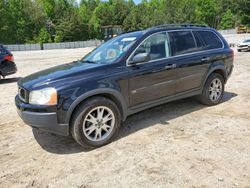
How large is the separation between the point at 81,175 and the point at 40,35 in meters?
62.3

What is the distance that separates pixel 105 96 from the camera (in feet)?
13.8

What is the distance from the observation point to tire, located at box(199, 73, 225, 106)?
5724 mm

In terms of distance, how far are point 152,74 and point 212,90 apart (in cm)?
194

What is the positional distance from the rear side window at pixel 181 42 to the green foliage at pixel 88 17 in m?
59.5

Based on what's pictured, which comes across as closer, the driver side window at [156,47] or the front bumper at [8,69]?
the driver side window at [156,47]

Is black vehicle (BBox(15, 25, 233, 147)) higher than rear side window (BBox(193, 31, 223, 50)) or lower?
lower

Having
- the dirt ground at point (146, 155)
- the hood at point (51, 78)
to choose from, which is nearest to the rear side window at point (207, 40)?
the dirt ground at point (146, 155)

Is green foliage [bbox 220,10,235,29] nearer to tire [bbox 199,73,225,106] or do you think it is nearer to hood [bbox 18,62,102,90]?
tire [bbox 199,73,225,106]

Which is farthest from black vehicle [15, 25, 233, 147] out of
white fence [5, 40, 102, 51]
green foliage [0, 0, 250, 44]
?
green foliage [0, 0, 250, 44]

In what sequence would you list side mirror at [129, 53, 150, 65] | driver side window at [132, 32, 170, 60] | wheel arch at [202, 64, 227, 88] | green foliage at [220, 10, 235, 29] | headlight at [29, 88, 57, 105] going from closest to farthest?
headlight at [29, 88, 57, 105] < side mirror at [129, 53, 150, 65] < driver side window at [132, 32, 170, 60] < wheel arch at [202, 64, 227, 88] < green foliage at [220, 10, 235, 29]

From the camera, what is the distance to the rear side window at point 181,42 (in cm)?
502

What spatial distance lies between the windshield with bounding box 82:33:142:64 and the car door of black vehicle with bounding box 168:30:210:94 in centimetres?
82

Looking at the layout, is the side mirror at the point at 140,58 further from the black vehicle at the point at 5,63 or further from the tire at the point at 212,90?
A: the black vehicle at the point at 5,63

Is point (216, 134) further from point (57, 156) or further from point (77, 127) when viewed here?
point (57, 156)
